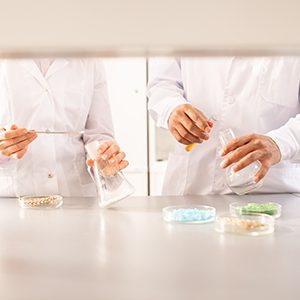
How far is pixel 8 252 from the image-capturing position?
778mm

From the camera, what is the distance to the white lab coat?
1510 mm

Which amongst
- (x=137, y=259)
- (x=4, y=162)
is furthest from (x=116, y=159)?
(x=137, y=259)

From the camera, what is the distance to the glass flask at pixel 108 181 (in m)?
1.21

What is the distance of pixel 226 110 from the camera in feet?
5.07

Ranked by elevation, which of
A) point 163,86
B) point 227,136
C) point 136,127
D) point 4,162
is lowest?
point 136,127

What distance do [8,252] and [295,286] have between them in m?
0.42

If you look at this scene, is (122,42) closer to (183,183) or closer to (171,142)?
(183,183)

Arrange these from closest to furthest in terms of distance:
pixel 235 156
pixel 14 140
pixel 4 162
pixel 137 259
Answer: pixel 137 259
pixel 235 156
pixel 14 140
pixel 4 162

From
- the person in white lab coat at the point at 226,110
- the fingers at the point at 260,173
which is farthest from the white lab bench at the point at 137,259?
the person in white lab coat at the point at 226,110

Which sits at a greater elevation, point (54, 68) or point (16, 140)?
point (54, 68)

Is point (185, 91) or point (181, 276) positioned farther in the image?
point (185, 91)

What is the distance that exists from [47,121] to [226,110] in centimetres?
54

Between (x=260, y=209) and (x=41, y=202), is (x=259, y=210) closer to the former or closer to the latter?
(x=260, y=209)

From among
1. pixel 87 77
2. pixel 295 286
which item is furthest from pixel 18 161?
pixel 295 286
